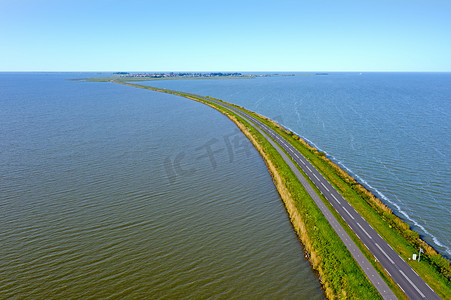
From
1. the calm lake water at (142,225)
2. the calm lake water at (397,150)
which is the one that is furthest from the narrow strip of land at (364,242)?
the calm lake water at (397,150)

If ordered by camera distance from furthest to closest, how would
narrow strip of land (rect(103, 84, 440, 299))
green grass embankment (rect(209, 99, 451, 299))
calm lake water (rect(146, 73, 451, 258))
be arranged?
calm lake water (rect(146, 73, 451, 258)), green grass embankment (rect(209, 99, 451, 299)), narrow strip of land (rect(103, 84, 440, 299))

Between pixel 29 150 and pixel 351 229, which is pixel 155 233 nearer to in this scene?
pixel 351 229

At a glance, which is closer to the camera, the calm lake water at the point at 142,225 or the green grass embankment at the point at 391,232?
the calm lake water at the point at 142,225

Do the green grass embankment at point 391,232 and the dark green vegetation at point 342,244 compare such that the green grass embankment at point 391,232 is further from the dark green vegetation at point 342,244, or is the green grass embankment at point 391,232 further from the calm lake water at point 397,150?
the calm lake water at point 397,150

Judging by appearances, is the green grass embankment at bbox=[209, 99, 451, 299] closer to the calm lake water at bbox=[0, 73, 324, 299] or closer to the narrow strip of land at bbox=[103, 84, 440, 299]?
the narrow strip of land at bbox=[103, 84, 440, 299]

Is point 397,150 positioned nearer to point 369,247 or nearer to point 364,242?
point 364,242

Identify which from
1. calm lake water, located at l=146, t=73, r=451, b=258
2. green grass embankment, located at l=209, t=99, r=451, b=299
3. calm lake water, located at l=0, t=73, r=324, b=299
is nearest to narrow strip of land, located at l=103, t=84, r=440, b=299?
green grass embankment, located at l=209, t=99, r=451, b=299
